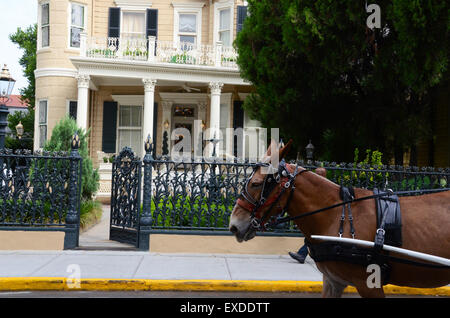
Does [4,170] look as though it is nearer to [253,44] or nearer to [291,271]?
[291,271]

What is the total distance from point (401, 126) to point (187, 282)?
7113 millimetres

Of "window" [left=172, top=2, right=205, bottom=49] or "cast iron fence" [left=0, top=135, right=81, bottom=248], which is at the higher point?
"window" [left=172, top=2, right=205, bottom=49]

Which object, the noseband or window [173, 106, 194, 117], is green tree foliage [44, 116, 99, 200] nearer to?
the noseband

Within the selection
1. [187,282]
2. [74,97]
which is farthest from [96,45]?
[187,282]

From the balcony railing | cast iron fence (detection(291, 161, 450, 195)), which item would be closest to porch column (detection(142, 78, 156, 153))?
the balcony railing

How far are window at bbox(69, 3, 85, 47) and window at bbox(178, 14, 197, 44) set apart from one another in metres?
4.43

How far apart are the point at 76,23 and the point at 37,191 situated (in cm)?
1312

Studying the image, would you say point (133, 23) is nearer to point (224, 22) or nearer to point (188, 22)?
point (188, 22)

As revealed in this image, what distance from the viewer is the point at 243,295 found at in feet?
20.3

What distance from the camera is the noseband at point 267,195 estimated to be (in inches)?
151

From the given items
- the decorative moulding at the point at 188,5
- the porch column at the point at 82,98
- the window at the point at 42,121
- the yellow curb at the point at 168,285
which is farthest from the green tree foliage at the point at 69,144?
the decorative moulding at the point at 188,5

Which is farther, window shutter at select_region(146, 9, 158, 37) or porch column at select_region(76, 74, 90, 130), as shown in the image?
window shutter at select_region(146, 9, 158, 37)

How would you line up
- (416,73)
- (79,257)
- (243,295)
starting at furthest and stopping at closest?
(416,73)
(79,257)
(243,295)

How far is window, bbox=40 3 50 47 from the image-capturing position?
1944 cm
